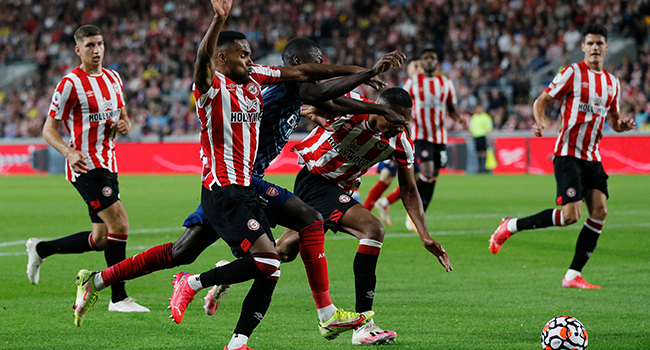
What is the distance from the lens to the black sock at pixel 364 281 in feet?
17.1

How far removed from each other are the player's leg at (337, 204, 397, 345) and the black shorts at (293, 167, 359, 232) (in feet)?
0.19

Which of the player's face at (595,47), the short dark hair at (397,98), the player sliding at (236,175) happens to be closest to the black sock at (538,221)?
the player's face at (595,47)

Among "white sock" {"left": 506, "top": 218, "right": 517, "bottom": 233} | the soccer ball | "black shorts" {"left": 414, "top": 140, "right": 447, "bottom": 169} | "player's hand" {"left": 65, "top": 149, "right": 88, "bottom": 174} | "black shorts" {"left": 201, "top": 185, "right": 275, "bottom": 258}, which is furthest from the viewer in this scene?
"black shorts" {"left": 414, "top": 140, "right": 447, "bottom": 169}

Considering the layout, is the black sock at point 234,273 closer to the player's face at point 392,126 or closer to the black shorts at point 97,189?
the player's face at point 392,126

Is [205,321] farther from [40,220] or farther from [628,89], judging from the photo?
[628,89]

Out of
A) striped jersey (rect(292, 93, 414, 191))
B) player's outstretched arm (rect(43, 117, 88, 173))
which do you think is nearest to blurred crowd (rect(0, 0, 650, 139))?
striped jersey (rect(292, 93, 414, 191))

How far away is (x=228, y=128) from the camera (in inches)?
180

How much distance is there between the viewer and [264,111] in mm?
5418

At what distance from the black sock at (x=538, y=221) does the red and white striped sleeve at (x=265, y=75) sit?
12.5 feet

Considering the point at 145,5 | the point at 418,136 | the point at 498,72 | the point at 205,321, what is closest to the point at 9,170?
the point at 145,5

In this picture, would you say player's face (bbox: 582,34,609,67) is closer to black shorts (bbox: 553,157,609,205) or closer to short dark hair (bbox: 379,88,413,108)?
black shorts (bbox: 553,157,609,205)

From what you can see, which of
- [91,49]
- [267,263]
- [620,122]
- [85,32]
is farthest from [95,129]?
A: [620,122]

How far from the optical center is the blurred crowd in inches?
1053

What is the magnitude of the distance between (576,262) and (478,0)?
81.0ft
